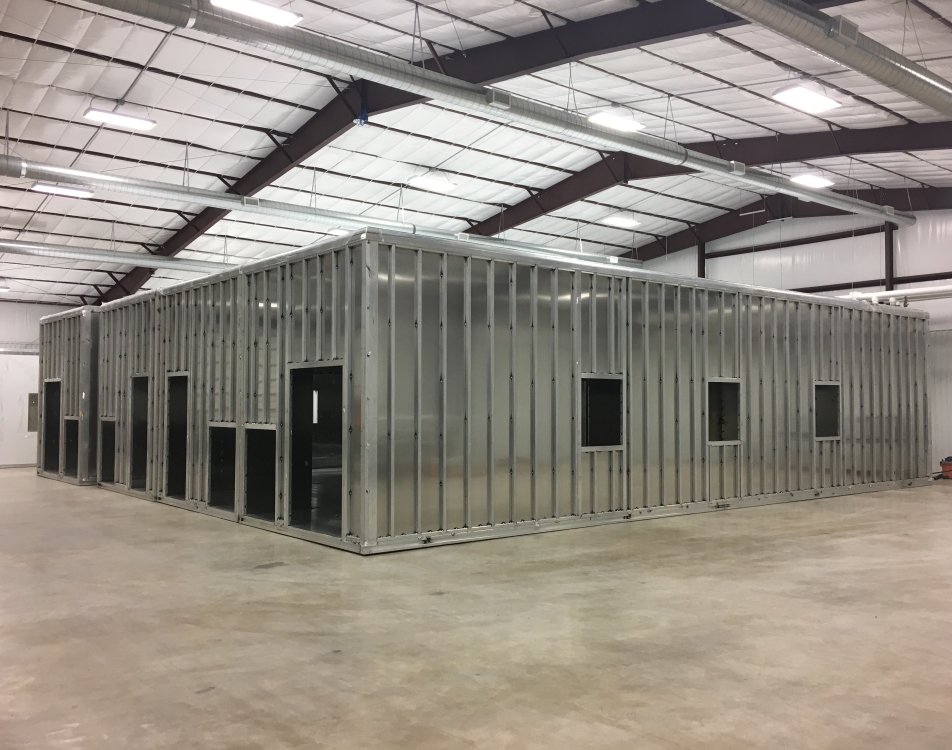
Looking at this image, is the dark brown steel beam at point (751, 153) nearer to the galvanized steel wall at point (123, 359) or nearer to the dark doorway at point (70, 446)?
the galvanized steel wall at point (123, 359)

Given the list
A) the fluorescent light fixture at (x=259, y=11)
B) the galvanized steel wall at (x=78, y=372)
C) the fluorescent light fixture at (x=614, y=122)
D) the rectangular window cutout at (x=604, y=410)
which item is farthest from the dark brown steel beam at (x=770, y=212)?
the galvanized steel wall at (x=78, y=372)

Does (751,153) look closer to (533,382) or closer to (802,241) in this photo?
(802,241)

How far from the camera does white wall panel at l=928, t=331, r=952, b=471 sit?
2570cm

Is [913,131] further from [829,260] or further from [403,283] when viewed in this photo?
[403,283]

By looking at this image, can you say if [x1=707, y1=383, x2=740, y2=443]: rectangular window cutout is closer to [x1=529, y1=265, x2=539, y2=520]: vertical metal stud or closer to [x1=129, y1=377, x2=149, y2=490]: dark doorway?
[x1=529, y1=265, x2=539, y2=520]: vertical metal stud

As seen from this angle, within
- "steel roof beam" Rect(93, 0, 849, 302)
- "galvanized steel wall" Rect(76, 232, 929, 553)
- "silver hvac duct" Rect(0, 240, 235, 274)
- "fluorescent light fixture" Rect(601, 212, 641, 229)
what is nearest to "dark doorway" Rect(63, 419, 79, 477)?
"galvanized steel wall" Rect(76, 232, 929, 553)

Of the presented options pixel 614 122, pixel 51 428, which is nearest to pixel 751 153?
pixel 614 122

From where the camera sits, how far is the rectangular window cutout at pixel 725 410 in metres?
17.2

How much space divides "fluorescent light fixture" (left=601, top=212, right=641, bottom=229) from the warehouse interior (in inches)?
33.9

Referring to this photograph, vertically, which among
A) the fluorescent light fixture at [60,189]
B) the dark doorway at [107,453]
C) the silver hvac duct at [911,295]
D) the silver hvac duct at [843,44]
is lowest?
the dark doorway at [107,453]

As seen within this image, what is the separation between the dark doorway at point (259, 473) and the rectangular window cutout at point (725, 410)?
9.45 metres

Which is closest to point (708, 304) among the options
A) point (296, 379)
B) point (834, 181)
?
point (296, 379)

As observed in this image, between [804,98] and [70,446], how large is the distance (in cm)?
2159

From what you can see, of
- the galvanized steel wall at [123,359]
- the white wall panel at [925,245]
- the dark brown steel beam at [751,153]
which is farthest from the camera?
the white wall panel at [925,245]
